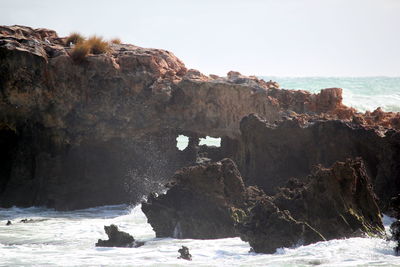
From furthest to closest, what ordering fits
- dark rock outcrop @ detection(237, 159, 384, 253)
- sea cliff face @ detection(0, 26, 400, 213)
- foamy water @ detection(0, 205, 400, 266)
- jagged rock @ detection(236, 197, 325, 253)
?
1. sea cliff face @ detection(0, 26, 400, 213)
2. dark rock outcrop @ detection(237, 159, 384, 253)
3. jagged rock @ detection(236, 197, 325, 253)
4. foamy water @ detection(0, 205, 400, 266)

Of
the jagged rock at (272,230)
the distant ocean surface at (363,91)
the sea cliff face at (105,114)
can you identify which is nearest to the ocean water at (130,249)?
the jagged rock at (272,230)

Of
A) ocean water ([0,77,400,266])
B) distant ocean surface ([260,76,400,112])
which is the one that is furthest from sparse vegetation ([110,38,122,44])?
distant ocean surface ([260,76,400,112])

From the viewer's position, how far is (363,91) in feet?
177

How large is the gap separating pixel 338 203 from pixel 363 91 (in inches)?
1676

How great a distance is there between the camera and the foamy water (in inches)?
410

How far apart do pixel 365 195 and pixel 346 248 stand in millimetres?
2356

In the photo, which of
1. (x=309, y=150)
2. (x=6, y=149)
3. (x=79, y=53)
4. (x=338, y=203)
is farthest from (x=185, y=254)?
(x=79, y=53)

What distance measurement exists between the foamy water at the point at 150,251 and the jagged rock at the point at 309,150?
199 centimetres

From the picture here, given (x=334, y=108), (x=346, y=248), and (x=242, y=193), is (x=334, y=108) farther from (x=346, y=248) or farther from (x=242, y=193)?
(x=346, y=248)

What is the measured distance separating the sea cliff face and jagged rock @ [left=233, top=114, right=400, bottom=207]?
2.13m

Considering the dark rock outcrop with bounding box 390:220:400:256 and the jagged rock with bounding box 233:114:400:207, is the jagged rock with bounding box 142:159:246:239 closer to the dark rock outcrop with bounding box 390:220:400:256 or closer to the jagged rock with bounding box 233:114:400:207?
the jagged rock with bounding box 233:114:400:207

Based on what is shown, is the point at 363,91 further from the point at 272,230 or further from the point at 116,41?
the point at 272,230

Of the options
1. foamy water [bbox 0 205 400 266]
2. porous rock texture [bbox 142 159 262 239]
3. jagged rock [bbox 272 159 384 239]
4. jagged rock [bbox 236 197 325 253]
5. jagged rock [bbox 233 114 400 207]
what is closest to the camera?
foamy water [bbox 0 205 400 266]

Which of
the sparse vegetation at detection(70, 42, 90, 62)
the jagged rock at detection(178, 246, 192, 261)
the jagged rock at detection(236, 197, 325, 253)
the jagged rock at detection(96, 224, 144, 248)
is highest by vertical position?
the sparse vegetation at detection(70, 42, 90, 62)
